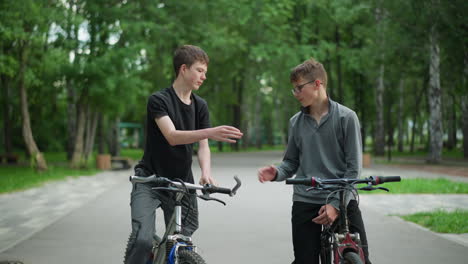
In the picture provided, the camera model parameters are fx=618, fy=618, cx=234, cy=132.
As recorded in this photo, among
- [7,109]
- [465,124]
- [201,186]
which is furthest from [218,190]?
[465,124]

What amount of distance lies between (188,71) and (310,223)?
121 cm

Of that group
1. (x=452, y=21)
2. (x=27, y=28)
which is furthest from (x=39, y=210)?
(x=452, y=21)

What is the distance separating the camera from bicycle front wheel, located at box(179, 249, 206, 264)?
3369 mm

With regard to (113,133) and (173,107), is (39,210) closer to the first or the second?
(173,107)

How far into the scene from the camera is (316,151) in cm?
383

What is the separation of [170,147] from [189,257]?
2.56ft

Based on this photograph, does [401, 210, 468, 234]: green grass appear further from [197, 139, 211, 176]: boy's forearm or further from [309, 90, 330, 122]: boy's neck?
[197, 139, 211, 176]: boy's forearm

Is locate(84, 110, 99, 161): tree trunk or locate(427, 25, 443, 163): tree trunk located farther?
locate(427, 25, 443, 163): tree trunk

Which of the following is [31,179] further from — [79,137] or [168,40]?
[168,40]

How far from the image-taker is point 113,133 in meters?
31.7

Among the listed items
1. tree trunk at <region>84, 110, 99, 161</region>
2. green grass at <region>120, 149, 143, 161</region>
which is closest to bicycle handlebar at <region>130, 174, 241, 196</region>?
tree trunk at <region>84, 110, 99, 161</region>

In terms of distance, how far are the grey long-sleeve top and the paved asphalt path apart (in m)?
2.63

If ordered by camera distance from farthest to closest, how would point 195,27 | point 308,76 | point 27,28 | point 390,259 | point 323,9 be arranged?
point 323,9 → point 195,27 → point 27,28 → point 390,259 → point 308,76

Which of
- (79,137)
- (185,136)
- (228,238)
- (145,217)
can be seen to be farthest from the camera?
(79,137)
